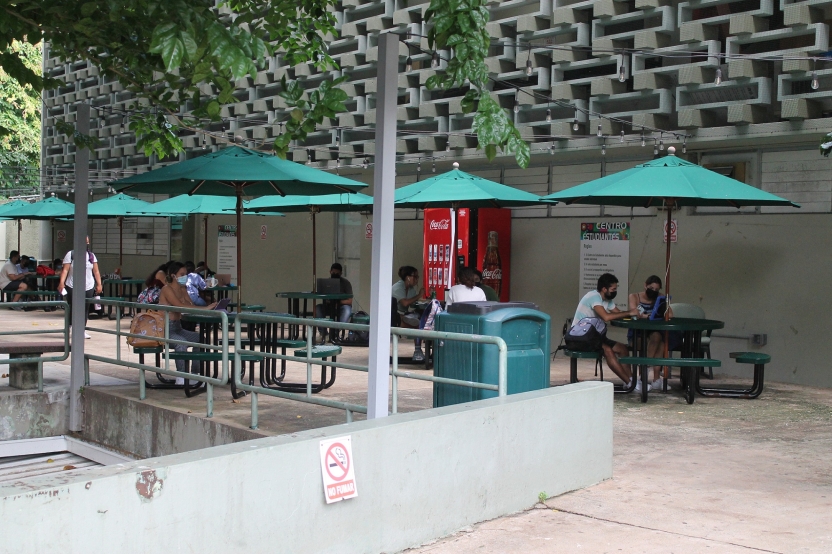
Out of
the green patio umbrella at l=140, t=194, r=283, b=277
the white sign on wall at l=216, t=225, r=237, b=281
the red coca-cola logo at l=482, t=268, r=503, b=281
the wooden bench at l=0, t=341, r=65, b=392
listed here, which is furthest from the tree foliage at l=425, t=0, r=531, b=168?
the white sign on wall at l=216, t=225, r=237, b=281

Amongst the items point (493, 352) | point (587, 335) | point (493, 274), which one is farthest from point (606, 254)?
point (493, 352)

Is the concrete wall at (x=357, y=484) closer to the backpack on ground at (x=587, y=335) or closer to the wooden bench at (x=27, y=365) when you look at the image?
the backpack on ground at (x=587, y=335)

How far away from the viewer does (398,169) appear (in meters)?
17.8

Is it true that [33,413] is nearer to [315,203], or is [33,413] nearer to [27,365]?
[27,365]

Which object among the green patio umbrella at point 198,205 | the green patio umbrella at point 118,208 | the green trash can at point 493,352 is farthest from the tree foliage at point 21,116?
the green trash can at point 493,352

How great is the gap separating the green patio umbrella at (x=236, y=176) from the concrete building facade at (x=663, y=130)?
Answer: 662mm

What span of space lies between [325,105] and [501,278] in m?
9.99

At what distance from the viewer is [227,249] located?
76.2ft

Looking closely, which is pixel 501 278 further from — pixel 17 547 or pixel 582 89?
pixel 17 547

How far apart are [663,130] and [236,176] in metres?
6.32

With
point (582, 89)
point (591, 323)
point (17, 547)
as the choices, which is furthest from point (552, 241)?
point (17, 547)

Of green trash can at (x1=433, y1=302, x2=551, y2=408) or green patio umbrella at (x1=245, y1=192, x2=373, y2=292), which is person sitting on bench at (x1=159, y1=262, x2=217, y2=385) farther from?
green patio umbrella at (x1=245, y1=192, x2=373, y2=292)

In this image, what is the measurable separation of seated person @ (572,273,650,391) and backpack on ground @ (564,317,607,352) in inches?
3.2

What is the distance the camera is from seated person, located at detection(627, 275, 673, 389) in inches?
439
